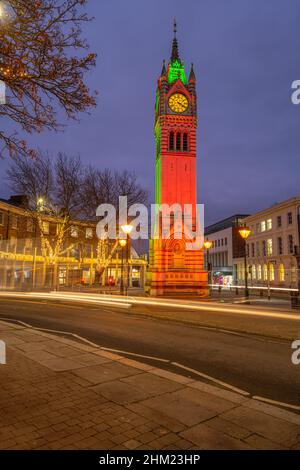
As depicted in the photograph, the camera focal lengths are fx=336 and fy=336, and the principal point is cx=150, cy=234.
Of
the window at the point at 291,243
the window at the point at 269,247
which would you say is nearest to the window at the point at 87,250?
the window at the point at 269,247

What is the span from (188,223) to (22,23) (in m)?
29.8

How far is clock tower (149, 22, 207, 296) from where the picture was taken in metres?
34.6

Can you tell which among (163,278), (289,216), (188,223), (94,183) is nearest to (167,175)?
(188,223)

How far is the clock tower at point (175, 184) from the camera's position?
34.6 m

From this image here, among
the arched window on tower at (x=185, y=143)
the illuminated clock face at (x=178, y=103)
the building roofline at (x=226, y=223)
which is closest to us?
the arched window on tower at (x=185, y=143)

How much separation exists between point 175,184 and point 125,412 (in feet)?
109

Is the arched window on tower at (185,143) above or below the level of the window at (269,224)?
above

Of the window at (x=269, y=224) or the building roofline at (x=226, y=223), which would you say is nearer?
the window at (x=269, y=224)

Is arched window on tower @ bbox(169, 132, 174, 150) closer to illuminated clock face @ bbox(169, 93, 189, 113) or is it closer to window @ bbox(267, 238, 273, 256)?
illuminated clock face @ bbox(169, 93, 189, 113)

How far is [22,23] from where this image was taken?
6762 mm

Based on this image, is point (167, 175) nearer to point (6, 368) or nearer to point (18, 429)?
point (6, 368)

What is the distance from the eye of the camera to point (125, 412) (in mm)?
4703

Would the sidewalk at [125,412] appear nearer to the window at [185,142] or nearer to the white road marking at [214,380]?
the white road marking at [214,380]

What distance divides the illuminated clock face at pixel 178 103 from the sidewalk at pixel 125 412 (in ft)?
115
